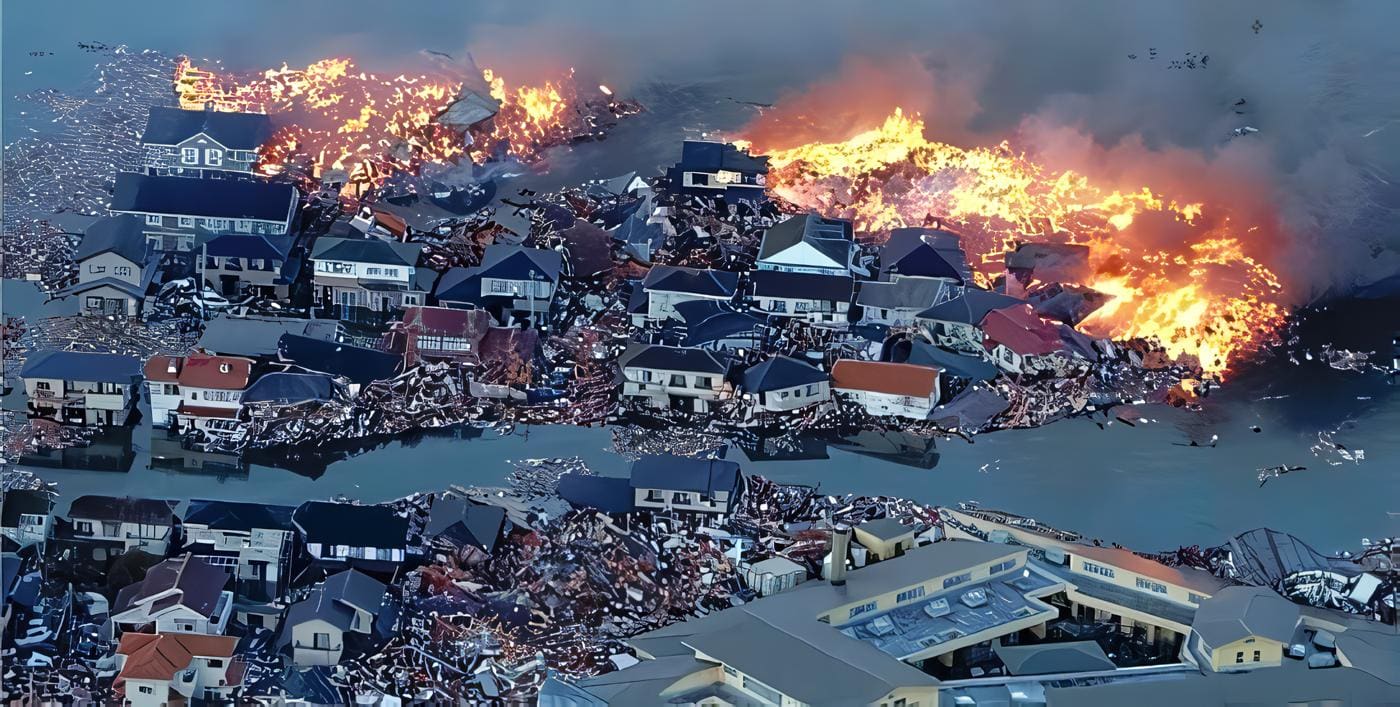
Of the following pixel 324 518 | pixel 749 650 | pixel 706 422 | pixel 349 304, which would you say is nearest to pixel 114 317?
pixel 349 304

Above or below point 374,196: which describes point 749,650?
below

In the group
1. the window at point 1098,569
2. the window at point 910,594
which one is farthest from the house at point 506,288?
the window at point 1098,569

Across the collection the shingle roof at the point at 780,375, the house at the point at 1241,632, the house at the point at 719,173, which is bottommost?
the house at the point at 1241,632

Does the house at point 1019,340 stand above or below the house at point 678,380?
above

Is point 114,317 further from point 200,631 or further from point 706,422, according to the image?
point 706,422

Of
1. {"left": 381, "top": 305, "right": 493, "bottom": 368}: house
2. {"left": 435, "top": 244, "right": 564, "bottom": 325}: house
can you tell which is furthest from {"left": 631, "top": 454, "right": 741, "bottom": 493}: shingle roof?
{"left": 435, "top": 244, "right": 564, "bottom": 325}: house

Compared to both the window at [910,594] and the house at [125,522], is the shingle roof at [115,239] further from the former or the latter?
the window at [910,594]
